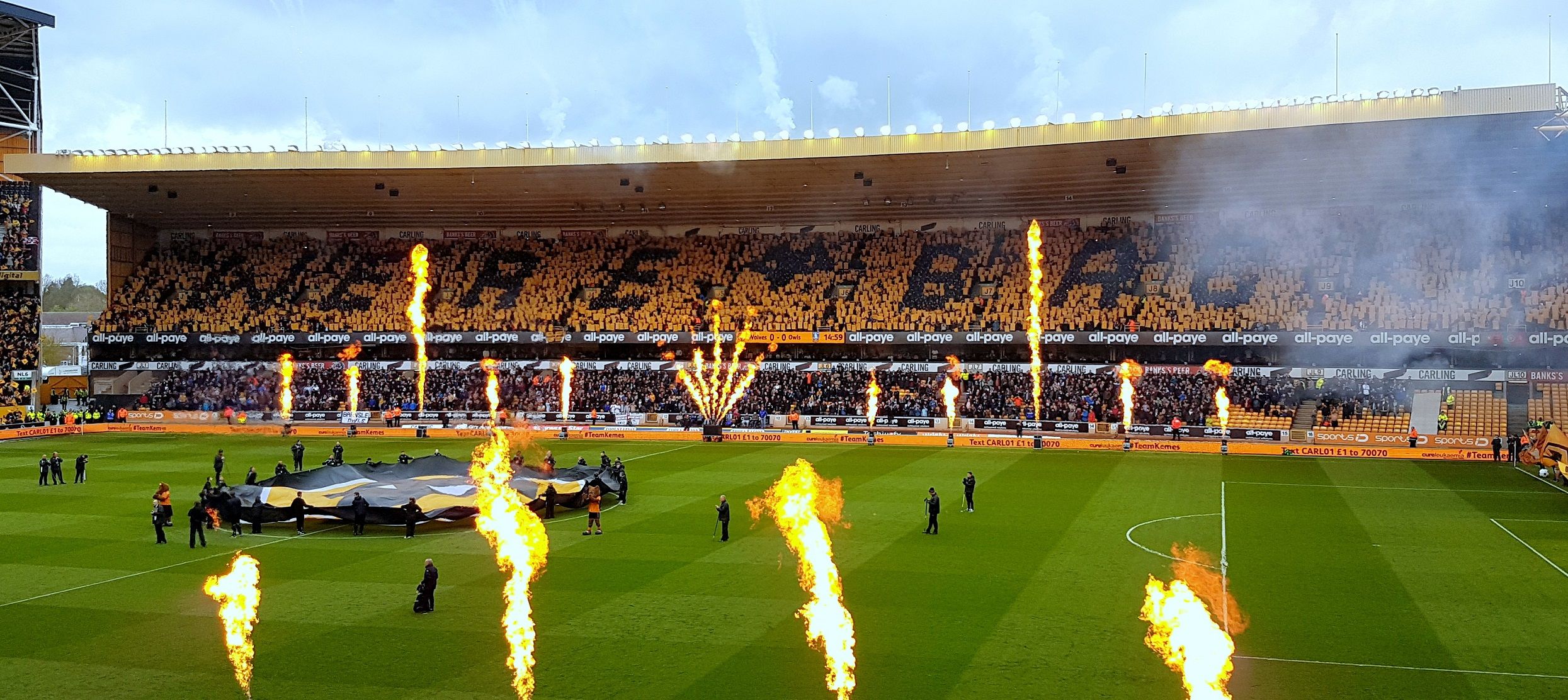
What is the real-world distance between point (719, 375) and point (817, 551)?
38.6 meters

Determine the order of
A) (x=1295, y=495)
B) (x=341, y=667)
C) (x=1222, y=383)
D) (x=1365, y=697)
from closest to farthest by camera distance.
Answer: (x=1365, y=697) < (x=341, y=667) < (x=1295, y=495) < (x=1222, y=383)

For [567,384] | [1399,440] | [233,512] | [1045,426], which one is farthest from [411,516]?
[1399,440]

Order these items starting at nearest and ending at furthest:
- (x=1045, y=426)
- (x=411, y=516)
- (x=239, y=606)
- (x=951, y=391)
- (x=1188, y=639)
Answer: (x=1188, y=639), (x=239, y=606), (x=411, y=516), (x=1045, y=426), (x=951, y=391)

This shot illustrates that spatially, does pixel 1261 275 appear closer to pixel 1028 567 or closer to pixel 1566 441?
pixel 1566 441

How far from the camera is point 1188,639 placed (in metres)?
16.7

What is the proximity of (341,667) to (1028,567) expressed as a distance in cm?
1287

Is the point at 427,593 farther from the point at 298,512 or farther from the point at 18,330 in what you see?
the point at 18,330

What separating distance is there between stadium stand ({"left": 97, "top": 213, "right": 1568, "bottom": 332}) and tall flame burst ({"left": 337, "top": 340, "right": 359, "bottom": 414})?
1.37 meters

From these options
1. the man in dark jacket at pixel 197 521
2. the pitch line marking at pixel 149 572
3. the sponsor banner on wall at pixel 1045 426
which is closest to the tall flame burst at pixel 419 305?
the sponsor banner on wall at pixel 1045 426

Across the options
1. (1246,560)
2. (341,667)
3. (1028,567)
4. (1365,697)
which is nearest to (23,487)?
(341,667)

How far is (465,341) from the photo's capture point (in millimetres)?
66812

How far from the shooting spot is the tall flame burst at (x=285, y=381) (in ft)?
215

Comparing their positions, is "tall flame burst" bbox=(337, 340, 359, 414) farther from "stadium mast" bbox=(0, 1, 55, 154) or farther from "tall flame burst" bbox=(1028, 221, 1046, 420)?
"tall flame burst" bbox=(1028, 221, 1046, 420)

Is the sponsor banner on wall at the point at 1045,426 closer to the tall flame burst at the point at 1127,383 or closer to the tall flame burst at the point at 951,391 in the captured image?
the tall flame burst at the point at 1127,383
